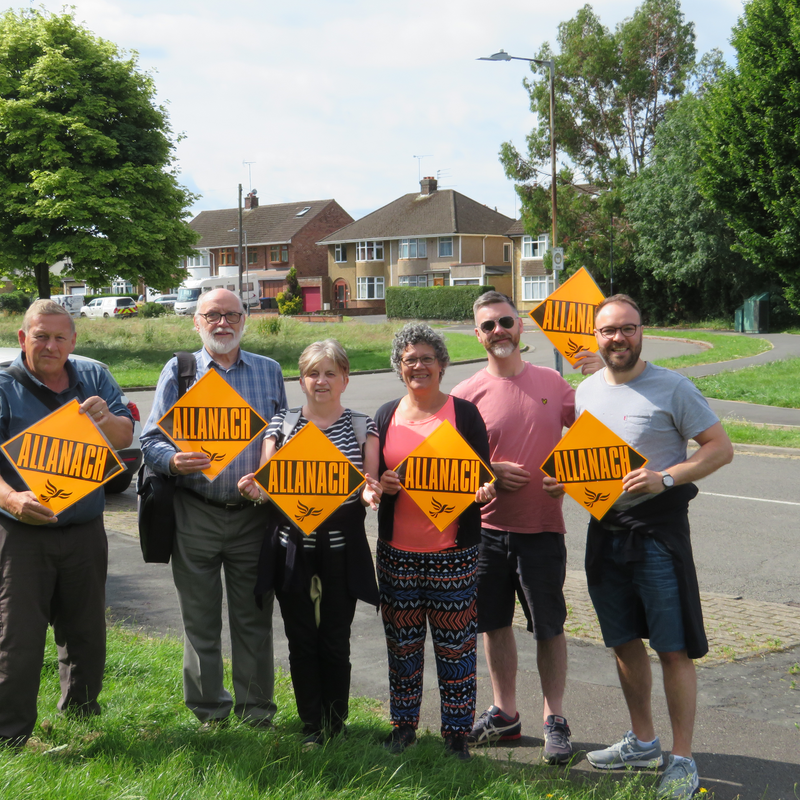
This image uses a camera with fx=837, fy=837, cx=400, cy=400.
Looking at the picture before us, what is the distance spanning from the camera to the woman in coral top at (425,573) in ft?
12.5

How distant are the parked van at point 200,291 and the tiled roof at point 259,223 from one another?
19.8ft

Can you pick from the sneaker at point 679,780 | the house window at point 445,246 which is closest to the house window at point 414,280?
the house window at point 445,246

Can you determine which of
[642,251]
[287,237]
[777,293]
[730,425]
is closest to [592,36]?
[642,251]

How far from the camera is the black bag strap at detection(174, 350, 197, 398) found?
4.03 m

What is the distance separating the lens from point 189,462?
3.75 m

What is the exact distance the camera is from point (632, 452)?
3.56 metres

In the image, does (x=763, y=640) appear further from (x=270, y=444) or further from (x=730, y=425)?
(x=730, y=425)

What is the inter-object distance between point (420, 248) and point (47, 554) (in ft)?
213

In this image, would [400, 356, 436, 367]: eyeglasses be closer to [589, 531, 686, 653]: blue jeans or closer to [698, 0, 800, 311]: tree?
[589, 531, 686, 653]: blue jeans

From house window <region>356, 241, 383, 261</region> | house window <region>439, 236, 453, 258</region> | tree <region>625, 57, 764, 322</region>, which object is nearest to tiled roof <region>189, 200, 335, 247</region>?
house window <region>356, 241, 383, 261</region>

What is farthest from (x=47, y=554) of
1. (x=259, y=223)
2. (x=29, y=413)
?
(x=259, y=223)

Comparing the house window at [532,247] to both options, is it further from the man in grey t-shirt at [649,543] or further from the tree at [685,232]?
the man in grey t-shirt at [649,543]

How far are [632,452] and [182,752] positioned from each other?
2.27m

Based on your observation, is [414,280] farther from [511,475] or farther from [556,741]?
[556,741]
